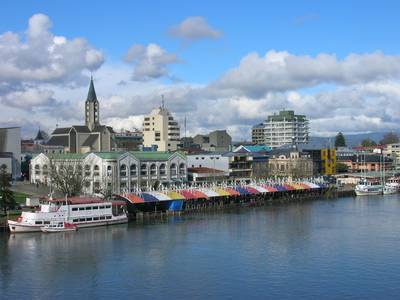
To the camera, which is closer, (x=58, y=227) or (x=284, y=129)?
A: (x=58, y=227)

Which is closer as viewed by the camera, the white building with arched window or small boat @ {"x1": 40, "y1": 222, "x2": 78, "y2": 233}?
small boat @ {"x1": 40, "y1": 222, "x2": 78, "y2": 233}

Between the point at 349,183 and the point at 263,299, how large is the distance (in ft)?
162

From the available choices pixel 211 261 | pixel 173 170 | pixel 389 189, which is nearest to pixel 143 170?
pixel 173 170

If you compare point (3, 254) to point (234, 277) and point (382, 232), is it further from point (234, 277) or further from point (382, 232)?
point (382, 232)

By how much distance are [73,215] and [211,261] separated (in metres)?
11.8

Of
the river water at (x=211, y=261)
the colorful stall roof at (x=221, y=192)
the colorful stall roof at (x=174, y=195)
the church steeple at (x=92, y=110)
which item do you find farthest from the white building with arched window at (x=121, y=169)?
the church steeple at (x=92, y=110)

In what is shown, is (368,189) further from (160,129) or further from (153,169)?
(160,129)

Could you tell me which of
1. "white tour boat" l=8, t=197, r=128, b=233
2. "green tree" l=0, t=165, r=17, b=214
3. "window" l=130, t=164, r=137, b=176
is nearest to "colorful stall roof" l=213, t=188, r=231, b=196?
"window" l=130, t=164, r=137, b=176

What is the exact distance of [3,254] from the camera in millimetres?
27141

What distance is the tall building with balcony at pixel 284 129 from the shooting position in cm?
11669

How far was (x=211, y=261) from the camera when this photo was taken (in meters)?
25.2

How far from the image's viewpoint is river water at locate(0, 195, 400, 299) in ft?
68.5

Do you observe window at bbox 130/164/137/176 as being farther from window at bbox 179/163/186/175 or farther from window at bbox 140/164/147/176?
window at bbox 179/163/186/175

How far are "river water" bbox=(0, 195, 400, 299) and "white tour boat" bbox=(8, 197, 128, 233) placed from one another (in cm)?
73
